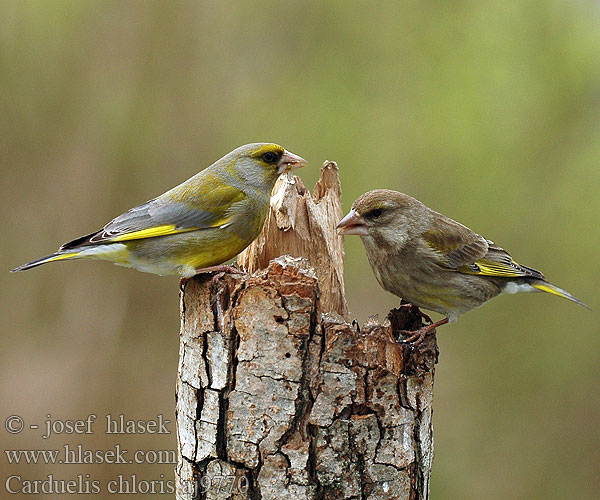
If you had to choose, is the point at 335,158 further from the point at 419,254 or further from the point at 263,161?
the point at 419,254

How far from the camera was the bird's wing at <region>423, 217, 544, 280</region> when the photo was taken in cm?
512

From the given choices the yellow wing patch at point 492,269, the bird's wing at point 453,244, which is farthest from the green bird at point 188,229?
the yellow wing patch at point 492,269

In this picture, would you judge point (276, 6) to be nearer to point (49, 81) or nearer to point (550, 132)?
point (49, 81)

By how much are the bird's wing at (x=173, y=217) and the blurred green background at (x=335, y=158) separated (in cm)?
230

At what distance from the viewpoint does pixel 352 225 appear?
4871 millimetres

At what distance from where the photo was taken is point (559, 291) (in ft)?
18.1

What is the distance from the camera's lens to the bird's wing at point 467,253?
16.8ft

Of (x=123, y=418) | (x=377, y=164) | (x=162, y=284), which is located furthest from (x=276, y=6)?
(x=123, y=418)

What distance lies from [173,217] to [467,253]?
6.52 ft

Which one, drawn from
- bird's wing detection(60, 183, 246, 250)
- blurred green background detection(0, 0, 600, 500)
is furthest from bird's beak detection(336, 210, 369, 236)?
blurred green background detection(0, 0, 600, 500)

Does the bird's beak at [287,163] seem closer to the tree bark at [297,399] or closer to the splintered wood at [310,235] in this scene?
the splintered wood at [310,235]

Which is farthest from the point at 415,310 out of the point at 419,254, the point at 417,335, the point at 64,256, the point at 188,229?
the point at 64,256

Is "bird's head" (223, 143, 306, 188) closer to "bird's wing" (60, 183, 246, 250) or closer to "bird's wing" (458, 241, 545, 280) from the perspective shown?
"bird's wing" (60, 183, 246, 250)

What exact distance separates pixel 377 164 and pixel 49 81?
315cm
